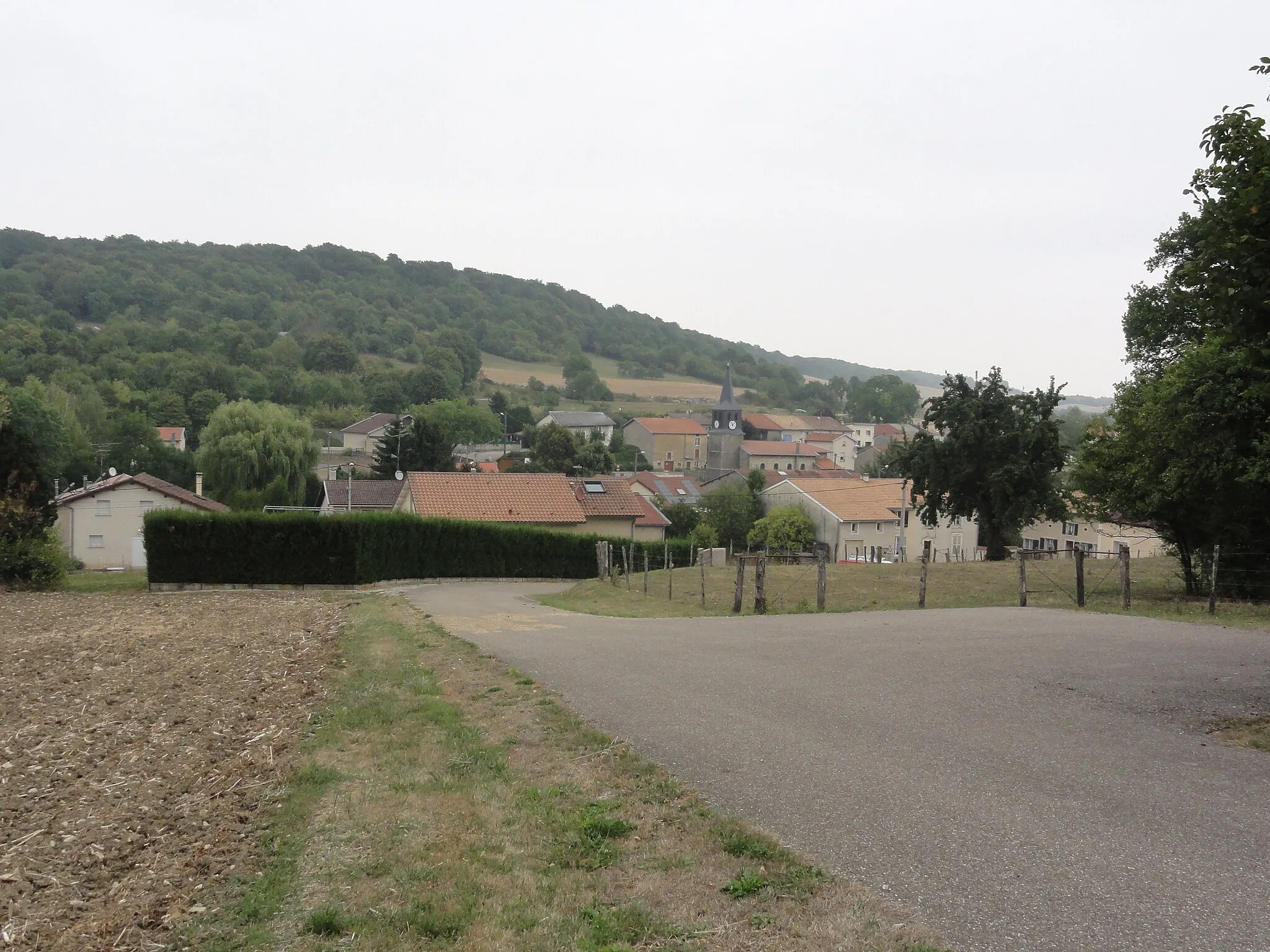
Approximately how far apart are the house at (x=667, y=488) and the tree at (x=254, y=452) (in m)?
25.8

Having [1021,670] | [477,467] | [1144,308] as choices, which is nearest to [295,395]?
[477,467]

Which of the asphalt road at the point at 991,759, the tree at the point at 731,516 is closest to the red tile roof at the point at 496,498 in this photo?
the tree at the point at 731,516

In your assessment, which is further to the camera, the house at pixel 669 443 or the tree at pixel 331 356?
the tree at pixel 331 356

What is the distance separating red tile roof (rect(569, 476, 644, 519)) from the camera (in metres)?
55.5

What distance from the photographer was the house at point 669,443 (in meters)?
153

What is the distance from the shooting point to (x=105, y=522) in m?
55.2

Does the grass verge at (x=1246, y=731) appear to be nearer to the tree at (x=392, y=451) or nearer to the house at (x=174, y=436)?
the tree at (x=392, y=451)

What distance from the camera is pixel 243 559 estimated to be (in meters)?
35.4

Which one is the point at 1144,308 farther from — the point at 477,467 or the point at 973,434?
the point at 477,467

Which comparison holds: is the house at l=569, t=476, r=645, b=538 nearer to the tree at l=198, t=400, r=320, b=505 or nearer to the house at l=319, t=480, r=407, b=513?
the house at l=319, t=480, r=407, b=513

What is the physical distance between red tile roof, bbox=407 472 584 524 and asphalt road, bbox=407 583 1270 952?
1411 inches

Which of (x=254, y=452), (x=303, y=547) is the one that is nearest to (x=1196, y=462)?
(x=303, y=547)

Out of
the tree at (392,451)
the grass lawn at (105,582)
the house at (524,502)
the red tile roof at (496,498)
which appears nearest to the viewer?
the grass lawn at (105,582)

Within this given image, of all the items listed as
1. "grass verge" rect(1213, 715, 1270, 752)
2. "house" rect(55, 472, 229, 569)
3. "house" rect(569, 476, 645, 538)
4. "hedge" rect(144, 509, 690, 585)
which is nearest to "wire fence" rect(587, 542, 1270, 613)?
"hedge" rect(144, 509, 690, 585)
